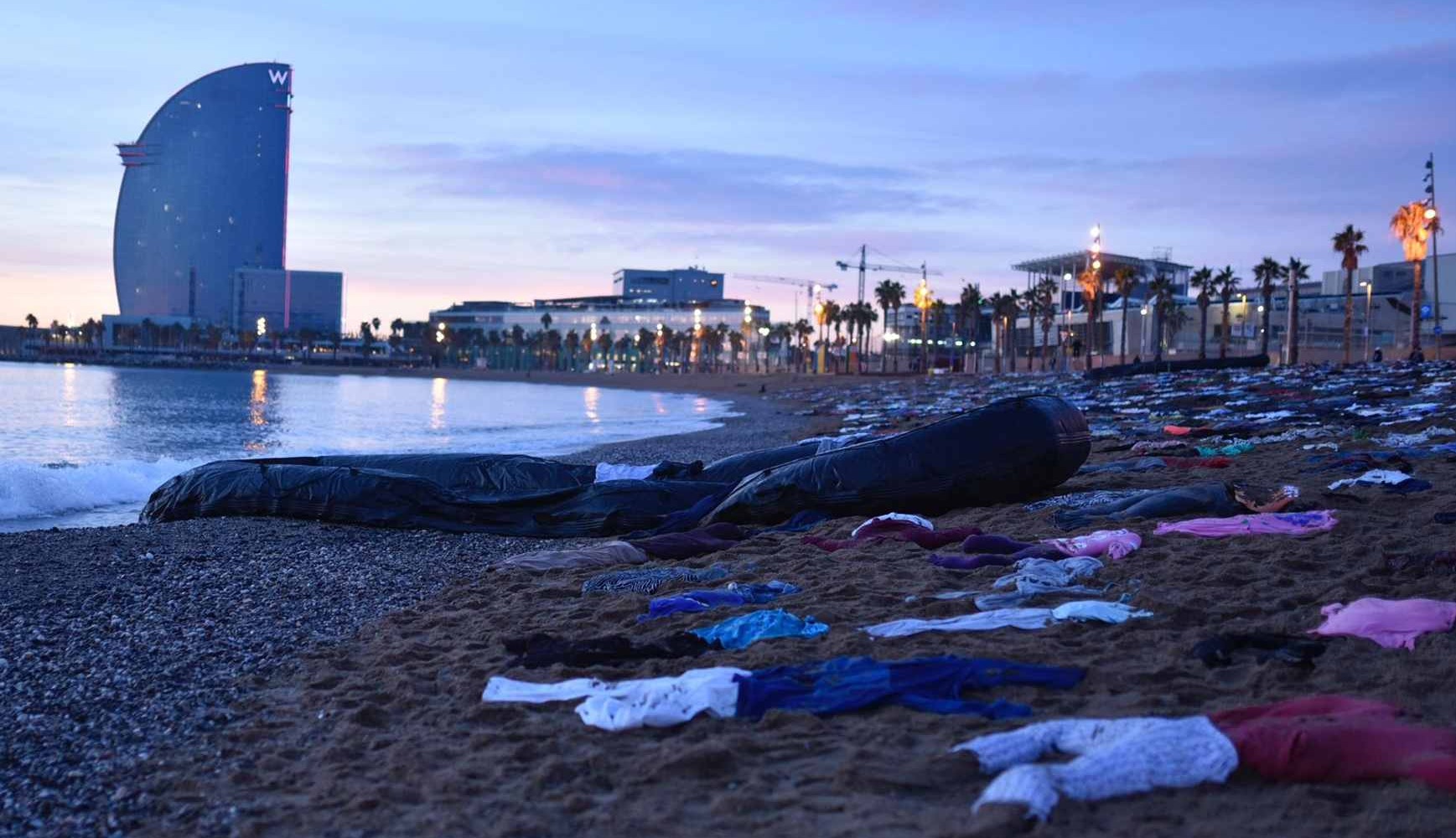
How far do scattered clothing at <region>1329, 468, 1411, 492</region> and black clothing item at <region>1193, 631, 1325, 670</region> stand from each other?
17.1 ft

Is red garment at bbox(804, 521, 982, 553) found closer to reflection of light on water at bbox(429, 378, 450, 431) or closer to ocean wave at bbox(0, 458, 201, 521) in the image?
ocean wave at bbox(0, 458, 201, 521)

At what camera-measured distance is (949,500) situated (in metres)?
10.1

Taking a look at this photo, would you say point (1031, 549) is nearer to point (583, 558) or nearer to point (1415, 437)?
point (583, 558)

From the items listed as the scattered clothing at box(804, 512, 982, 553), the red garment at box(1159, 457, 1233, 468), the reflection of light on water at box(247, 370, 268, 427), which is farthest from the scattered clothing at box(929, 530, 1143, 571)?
the reflection of light on water at box(247, 370, 268, 427)

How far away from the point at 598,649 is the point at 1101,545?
363 cm

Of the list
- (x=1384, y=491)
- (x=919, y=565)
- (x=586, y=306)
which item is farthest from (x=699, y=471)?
(x=586, y=306)

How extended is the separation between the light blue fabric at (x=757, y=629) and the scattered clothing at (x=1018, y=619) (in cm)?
30

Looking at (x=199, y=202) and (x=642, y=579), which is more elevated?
(x=199, y=202)

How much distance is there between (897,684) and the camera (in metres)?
4.50

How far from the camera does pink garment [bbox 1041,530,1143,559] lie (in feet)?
23.6

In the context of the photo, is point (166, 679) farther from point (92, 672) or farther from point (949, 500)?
point (949, 500)

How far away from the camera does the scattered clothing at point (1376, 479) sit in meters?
9.45

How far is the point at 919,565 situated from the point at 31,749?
194 inches

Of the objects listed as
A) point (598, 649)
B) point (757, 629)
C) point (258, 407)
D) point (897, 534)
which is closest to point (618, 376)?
point (258, 407)
